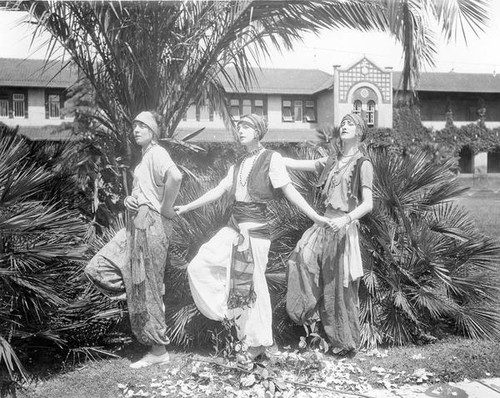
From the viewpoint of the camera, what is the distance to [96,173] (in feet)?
18.8

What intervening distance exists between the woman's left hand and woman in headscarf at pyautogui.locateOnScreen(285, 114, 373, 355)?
143mm

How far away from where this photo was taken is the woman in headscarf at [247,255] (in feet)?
13.6

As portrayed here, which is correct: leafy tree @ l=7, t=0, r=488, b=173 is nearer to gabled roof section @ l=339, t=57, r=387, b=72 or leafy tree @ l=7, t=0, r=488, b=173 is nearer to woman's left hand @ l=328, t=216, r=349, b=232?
woman's left hand @ l=328, t=216, r=349, b=232

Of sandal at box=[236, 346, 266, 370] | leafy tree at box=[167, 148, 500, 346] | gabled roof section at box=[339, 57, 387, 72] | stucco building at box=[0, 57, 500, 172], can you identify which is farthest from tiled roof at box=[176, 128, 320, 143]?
sandal at box=[236, 346, 266, 370]

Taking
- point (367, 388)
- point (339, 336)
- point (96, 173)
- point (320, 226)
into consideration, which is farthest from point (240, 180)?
point (96, 173)

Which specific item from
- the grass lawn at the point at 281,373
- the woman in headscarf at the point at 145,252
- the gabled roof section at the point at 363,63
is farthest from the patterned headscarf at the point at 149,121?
the gabled roof section at the point at 363,63

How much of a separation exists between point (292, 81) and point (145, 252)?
3341 cm

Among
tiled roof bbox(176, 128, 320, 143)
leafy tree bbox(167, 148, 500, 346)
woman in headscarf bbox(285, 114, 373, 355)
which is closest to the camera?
woman in headscarf bbox(285, 114, 373, 355)

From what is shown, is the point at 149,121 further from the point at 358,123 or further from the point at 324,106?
the point at 324,106

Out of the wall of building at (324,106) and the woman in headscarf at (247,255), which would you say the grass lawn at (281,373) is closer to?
the woman in headscarf at (247,255)

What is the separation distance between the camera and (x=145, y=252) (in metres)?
4.20

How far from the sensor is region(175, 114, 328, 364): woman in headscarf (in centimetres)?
415

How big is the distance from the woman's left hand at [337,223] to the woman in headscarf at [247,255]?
0.06 m

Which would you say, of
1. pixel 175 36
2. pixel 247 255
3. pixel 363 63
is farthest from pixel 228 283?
pixel 363 63
